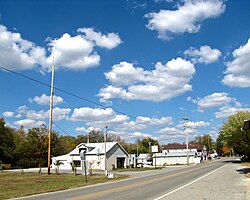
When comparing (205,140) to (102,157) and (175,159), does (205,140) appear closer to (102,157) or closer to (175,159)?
(175,159)

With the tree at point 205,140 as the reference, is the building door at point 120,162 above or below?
below

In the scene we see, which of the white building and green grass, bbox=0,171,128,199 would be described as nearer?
green grass, bbox=0,171,128,199

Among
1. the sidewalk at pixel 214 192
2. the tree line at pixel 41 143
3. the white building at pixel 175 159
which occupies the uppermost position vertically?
the tree line at pixel 41 143

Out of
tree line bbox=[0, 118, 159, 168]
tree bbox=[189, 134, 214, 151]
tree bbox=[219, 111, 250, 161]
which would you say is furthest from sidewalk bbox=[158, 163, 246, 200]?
tree bbox=[189, 134, 214, 151]

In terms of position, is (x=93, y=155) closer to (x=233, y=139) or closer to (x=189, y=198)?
(x=233, y=139)

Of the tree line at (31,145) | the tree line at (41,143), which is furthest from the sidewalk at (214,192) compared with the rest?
the tree line at (31,145)

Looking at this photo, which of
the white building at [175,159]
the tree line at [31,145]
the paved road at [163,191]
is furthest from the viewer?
the white building at [175,159]

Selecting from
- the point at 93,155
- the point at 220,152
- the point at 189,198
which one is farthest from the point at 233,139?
the point at 220,152

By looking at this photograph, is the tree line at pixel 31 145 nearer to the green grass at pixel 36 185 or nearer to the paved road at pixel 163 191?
the green grass at pixel 36 185

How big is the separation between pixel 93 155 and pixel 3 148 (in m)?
26.2

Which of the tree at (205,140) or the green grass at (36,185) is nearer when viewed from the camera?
the green grass at (36,185)

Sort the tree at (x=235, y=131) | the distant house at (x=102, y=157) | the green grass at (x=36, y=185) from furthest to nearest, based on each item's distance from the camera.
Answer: the distant house at (x=102, y=157) → the tree at (x=235, y=131) → the green grass at (x=36, y=185)

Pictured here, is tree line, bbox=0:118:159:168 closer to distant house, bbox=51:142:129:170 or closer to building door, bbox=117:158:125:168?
distant house, bbox=51:142:129:170

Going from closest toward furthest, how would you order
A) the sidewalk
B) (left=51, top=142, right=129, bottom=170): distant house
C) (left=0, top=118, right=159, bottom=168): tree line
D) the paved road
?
the sidewalk
the paved road
(left=0, top=118, right=159, bottom=168): tree line
(left=51, top=142, right=129, bottom=170): distant house
